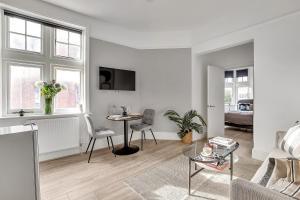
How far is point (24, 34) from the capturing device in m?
2.81

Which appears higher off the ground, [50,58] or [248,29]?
[248,29]

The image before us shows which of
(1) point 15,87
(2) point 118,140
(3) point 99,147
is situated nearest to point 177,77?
(2) point 118,140

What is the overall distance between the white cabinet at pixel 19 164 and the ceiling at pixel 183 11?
257 centimetres

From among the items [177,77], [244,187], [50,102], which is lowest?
[244,187]

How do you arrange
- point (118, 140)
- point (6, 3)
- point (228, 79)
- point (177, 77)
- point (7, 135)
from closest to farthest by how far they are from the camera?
point (7, 135)
point (6, 3)
point (118, 140)
point (177, 77)
point (228, 79)

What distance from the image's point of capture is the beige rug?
188 centimetres

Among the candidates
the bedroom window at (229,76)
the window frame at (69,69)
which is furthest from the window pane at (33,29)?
the bedroom window at (229,76)

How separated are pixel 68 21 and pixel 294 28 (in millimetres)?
3945

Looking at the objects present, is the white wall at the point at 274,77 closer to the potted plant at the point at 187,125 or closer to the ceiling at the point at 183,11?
the ceiling at the point at 183,11

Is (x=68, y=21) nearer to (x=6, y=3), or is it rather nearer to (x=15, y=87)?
(x=6, y=3)

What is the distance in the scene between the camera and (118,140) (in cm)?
395

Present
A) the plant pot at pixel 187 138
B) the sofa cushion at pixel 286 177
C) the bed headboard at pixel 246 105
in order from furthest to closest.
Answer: the bed headboard at pixel 246 105, the plant pot at pixel 187 138, the sofa cushion at pixel 286 177

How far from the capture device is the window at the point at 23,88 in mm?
2695

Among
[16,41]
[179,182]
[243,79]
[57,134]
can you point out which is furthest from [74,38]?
[243,79]
